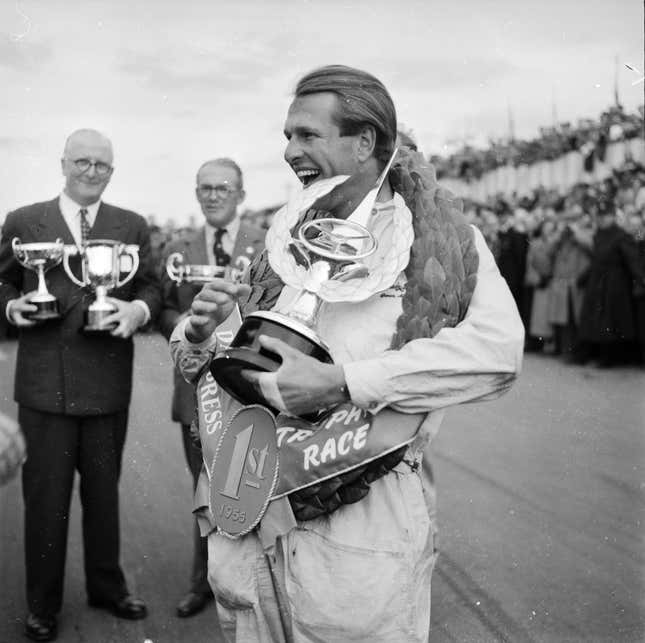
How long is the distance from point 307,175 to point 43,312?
6.65 feet

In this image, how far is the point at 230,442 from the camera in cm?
213

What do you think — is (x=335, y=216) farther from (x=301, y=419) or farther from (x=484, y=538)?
(x=484, y=538)

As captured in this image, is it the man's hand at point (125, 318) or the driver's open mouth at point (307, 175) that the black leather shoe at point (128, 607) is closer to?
the man's hand at point (125, 318)

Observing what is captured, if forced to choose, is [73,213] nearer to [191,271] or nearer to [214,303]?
[191,271]

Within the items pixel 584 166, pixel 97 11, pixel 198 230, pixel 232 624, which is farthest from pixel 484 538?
pixel 584 166

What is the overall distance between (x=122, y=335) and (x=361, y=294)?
214 centimetres

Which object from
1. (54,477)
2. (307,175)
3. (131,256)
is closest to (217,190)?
(131,256)

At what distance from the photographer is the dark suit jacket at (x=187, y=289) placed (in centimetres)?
437

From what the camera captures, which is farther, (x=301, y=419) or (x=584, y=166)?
(x=584, y=166)

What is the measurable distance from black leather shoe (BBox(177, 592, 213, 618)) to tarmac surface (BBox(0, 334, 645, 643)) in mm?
37

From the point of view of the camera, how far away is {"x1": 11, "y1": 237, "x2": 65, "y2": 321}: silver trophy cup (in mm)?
3734

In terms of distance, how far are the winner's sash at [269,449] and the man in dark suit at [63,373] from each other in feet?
5.88

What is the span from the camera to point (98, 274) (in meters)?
3.82

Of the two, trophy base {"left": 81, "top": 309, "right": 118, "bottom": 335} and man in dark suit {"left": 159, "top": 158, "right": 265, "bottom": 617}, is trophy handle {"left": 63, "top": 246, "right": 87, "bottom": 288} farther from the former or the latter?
man in dark suit {"left": 159, "top": 158, "right": 265, "bottom": 617}
